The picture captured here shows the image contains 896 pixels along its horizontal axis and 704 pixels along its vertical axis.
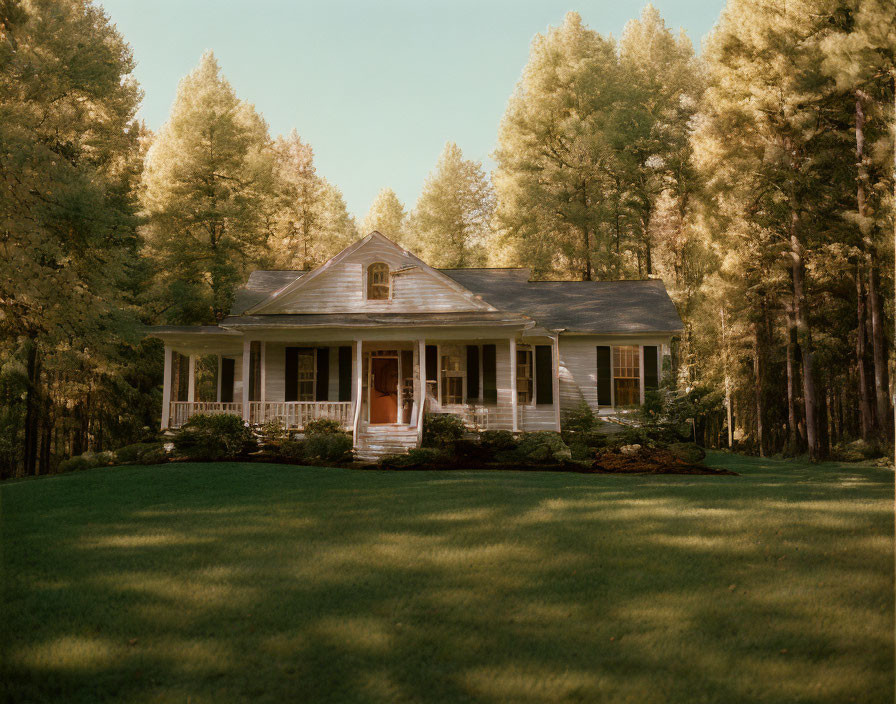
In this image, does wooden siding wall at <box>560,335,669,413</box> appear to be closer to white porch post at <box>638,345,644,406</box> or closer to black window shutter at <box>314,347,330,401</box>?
white porch post at <box>638,345,644,406</box>

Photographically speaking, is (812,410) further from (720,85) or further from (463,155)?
(463,155)

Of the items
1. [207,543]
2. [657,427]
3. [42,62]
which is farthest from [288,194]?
[207,543]

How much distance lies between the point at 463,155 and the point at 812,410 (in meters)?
22.7

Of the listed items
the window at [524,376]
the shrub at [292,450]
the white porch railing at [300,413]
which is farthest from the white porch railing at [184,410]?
the window at [524,376]

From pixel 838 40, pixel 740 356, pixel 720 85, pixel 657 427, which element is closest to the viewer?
pixel 838 40

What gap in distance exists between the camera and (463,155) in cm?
3722

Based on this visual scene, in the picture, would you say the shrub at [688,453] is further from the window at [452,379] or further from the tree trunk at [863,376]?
the window at [452,379]

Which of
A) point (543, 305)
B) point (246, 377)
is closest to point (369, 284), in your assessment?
point (246, 377)

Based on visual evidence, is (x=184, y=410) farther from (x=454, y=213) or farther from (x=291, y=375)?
(x=454, y=213)

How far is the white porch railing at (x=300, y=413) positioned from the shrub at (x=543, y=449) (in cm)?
452

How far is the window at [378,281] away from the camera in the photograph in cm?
1991

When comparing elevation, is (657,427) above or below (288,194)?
below

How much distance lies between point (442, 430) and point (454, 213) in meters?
20.9

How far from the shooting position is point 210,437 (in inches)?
→ 633
